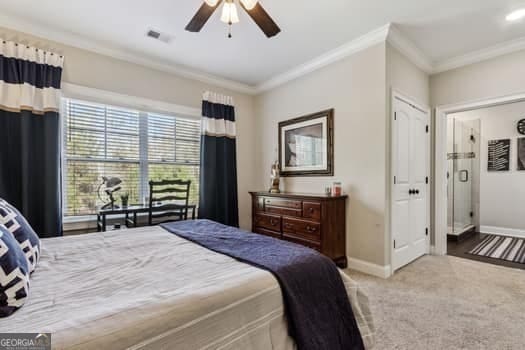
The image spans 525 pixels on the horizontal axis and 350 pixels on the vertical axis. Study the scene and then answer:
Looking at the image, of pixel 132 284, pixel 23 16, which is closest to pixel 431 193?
pixel 132 284

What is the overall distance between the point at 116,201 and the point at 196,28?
238cm

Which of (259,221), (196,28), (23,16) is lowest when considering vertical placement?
(259,221)

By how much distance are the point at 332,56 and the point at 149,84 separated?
245 centimetres

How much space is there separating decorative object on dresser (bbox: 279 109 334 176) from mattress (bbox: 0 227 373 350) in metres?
2.20

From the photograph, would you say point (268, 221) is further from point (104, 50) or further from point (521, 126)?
point (521, 126)

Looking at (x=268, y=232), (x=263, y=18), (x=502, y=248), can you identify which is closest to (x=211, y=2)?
(x=263, y=18)

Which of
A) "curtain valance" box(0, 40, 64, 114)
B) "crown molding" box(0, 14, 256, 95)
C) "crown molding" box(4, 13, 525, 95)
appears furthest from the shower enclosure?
"curtain valance" box(0, 40, 64, 114)

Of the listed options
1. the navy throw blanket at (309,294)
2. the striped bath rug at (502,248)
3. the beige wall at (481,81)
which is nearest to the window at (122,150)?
the navy throw blanket at (309,294)

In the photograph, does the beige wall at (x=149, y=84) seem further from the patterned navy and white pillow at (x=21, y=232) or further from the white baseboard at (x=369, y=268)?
the patterned navy and white pillow at (x=21, y=232)

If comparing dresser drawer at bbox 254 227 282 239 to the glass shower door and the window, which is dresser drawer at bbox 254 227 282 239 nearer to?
the window

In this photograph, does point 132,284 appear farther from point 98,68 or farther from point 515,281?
point 515,281

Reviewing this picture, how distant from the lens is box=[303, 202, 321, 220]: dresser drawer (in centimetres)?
294

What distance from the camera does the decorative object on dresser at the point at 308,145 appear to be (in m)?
3.36

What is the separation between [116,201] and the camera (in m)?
3.30
